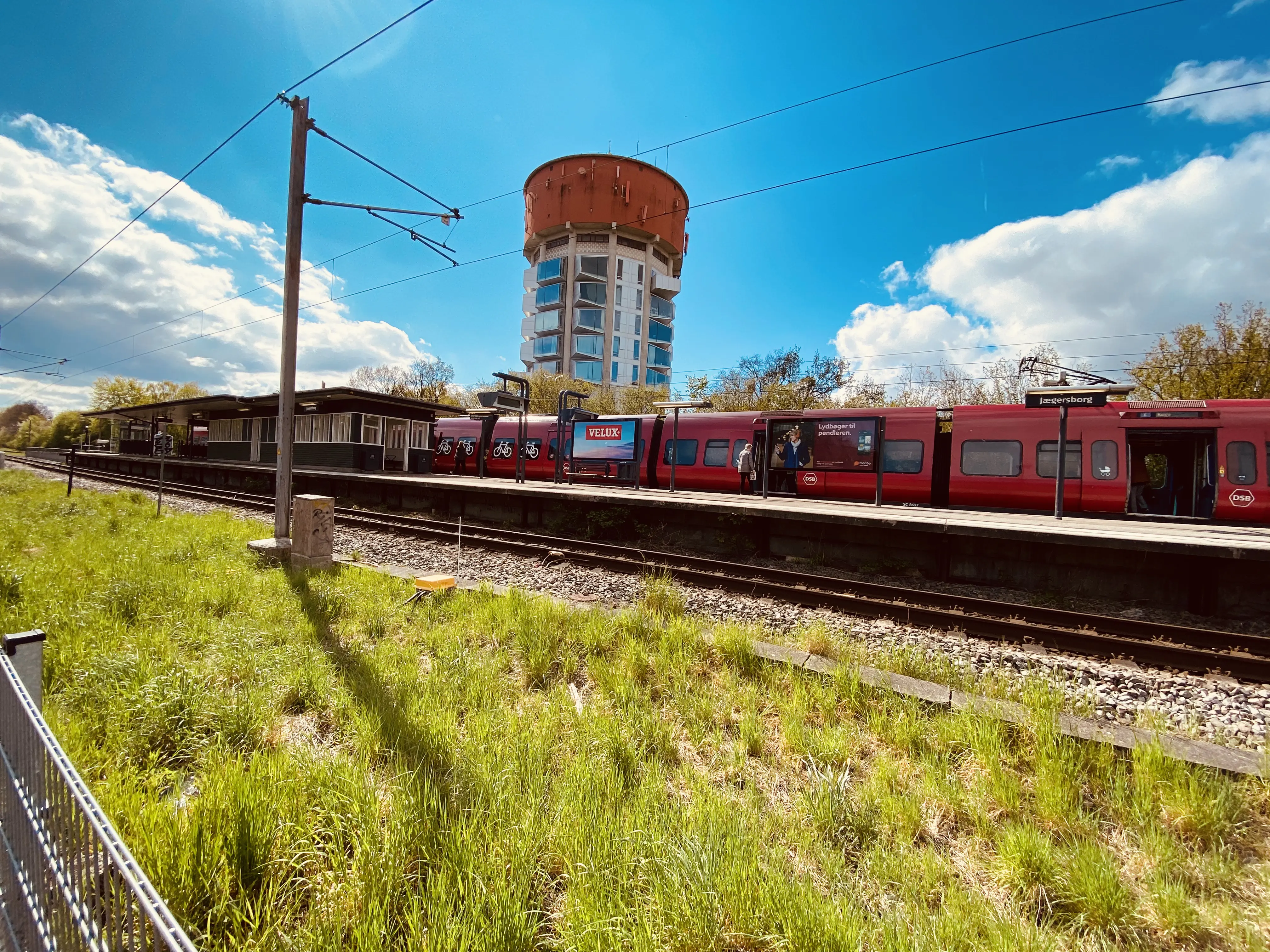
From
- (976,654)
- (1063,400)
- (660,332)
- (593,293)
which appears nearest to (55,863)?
(976,654)

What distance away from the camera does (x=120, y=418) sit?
47688 mm

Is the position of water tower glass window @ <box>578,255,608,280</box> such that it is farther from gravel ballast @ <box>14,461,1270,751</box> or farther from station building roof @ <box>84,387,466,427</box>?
gravel ballast @ <box>14,461,1270,751</box>

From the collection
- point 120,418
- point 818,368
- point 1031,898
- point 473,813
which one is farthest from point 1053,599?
point 120,418

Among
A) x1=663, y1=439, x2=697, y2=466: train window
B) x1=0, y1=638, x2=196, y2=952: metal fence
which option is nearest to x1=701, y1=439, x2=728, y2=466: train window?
x1=663, y1=439, x2=697, y2=466: train window

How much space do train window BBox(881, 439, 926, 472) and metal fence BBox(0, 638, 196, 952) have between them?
14409 mm

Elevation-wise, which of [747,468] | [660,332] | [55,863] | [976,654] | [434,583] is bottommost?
[976,654]

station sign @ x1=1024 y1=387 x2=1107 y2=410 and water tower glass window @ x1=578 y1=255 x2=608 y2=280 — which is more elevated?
water tower glass window @ x1=578 y1=255 x2=608 y2=280

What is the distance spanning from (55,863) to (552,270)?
74.8 m

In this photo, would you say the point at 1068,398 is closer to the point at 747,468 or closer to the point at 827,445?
the point at 827,445

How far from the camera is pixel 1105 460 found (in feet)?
40.0

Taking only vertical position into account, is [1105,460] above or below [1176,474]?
above

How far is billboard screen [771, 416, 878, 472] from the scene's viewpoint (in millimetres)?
13906

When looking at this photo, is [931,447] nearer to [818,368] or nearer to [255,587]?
[255,587]

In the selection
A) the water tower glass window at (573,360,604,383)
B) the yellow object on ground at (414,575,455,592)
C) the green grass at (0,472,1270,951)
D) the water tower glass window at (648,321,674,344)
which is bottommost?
the green grass at (0,472,1270,951)
